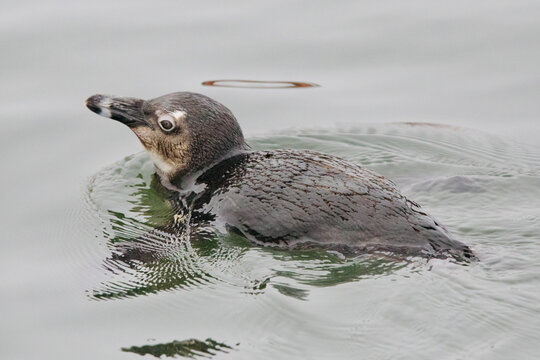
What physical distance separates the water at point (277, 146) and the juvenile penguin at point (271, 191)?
20cm

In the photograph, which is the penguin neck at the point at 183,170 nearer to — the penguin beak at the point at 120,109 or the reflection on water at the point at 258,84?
the penguin beak at the point at 120,109

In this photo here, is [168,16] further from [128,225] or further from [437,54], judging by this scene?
[128,225]

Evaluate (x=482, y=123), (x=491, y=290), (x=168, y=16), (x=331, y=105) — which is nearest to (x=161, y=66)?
(x=168, y=16)

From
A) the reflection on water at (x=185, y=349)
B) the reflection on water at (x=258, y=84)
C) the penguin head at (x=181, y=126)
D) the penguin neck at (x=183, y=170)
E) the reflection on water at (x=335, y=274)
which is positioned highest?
the reflection on water at (x=258, y=84)

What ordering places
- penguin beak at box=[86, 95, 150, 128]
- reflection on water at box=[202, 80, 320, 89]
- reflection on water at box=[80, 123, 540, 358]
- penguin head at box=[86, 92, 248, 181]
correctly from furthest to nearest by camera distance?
reflection on water at box=[202, 80, 320, 89] → penguin beak at box=[86, 95, 150, 128] → penguin head at box=[86, 92, 248, 181] → reflection on water at box=[80, 123, 540, 358]

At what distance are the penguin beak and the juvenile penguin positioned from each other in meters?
0.01

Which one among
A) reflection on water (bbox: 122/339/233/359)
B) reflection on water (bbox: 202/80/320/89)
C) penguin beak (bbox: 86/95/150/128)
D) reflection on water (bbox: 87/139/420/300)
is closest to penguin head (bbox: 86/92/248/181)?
penguin beak (bbox: 86/95/150/128)

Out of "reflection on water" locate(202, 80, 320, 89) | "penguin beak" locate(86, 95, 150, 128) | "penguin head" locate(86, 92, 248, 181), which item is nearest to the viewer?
"penguin head" locate(86, 92, 248, 181)

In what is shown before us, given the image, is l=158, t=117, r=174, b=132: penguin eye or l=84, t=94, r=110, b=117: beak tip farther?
l=84, t=94, r=110, b=117: beak tip

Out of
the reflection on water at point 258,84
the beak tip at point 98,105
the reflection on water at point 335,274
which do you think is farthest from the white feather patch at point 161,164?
the reflection on water at point 258,84

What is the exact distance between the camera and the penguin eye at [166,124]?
10.5 meters

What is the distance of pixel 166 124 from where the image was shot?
1049 centimetres

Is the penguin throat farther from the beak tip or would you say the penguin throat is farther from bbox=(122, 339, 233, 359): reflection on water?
bbox=(122, 339, 233, 359): reflection on water

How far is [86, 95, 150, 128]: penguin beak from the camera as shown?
10703 mm
